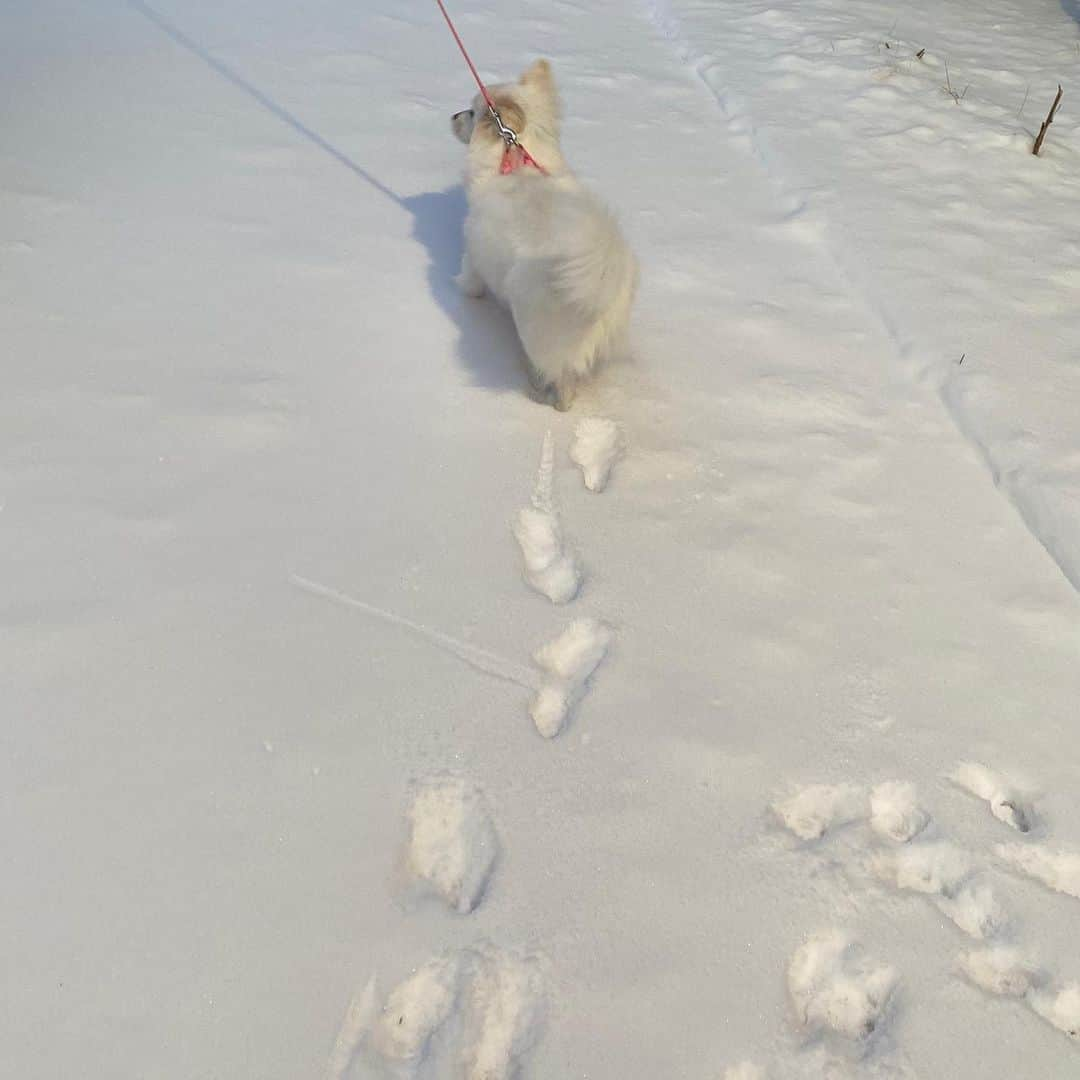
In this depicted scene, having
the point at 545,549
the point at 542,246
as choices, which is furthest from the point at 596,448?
the point at 542,246

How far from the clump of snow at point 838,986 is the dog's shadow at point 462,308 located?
5.06 ft

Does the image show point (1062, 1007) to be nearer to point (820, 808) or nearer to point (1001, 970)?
point (1001, 970)

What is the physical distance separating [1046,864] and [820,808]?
15.5 inches

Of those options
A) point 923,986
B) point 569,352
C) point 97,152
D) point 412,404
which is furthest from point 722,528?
point 97,152

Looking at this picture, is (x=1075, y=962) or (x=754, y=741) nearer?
(x=1075, y=962)

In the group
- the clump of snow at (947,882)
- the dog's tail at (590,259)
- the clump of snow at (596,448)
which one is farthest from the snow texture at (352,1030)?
the dog's tail at (590,259)

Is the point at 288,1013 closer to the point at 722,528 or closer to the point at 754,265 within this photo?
the point at 722,528

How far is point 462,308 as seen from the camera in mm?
2604

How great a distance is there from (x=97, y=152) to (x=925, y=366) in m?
2.85

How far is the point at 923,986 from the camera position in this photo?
4.36 ft

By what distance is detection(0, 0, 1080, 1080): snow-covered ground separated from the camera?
1.27m

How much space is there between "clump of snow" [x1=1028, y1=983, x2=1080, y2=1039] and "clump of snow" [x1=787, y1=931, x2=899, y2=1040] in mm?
218

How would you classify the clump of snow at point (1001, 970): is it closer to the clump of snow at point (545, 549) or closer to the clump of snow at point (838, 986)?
the clump of snow at point (838, 986)

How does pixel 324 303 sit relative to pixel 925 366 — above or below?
below
